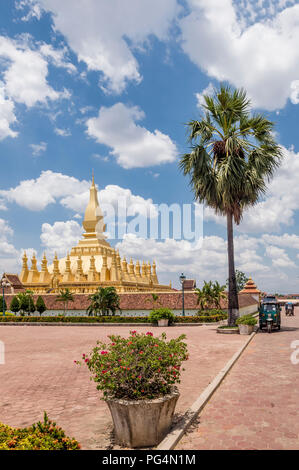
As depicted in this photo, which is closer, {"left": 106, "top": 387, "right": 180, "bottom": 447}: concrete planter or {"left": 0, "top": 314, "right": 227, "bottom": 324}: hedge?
{"left": 106, "top": 387, "right": 180, "bottom": 447}: concrete planter

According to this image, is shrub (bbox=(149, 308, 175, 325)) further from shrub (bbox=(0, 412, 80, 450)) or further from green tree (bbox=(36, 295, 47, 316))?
shrub (bbox=(0, 412, 80, 450))

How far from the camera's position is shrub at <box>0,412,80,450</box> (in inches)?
149

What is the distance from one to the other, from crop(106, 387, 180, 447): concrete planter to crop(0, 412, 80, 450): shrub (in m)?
0.82

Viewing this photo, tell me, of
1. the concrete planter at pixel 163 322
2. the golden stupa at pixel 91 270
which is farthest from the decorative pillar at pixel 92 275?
the concrete planter at pixel 163 322

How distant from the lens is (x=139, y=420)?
481cm

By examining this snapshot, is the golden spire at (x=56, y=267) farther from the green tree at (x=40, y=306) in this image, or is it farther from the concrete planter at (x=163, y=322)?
the concrete planter at (x=163, y=322)

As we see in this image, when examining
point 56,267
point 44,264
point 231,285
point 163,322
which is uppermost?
point 44,264

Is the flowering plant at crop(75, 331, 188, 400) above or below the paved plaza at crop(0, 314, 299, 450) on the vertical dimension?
above

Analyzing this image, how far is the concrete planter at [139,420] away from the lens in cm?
476

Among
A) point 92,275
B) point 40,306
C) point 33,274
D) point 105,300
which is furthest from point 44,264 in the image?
point 105,300

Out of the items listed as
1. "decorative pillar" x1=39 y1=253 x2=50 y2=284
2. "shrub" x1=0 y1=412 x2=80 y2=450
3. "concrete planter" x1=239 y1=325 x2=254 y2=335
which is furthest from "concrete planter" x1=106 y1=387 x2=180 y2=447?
"decorative pillar" x1=39 y1=253 x2=50 y2=284

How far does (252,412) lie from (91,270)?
3796 centimetres

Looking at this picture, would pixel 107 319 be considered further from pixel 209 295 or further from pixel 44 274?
pixel 44 274

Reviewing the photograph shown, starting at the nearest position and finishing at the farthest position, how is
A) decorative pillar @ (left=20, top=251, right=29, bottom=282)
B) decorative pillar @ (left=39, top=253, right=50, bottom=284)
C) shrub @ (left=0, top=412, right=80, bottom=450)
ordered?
shrub @ (left=0, top=412, right=80, bottom=450)
decorative pillar @ (left=39, top=253, right=50, bottom=284)
decorative pillar @ (left=20, top=251, right=29, bottom=282)
